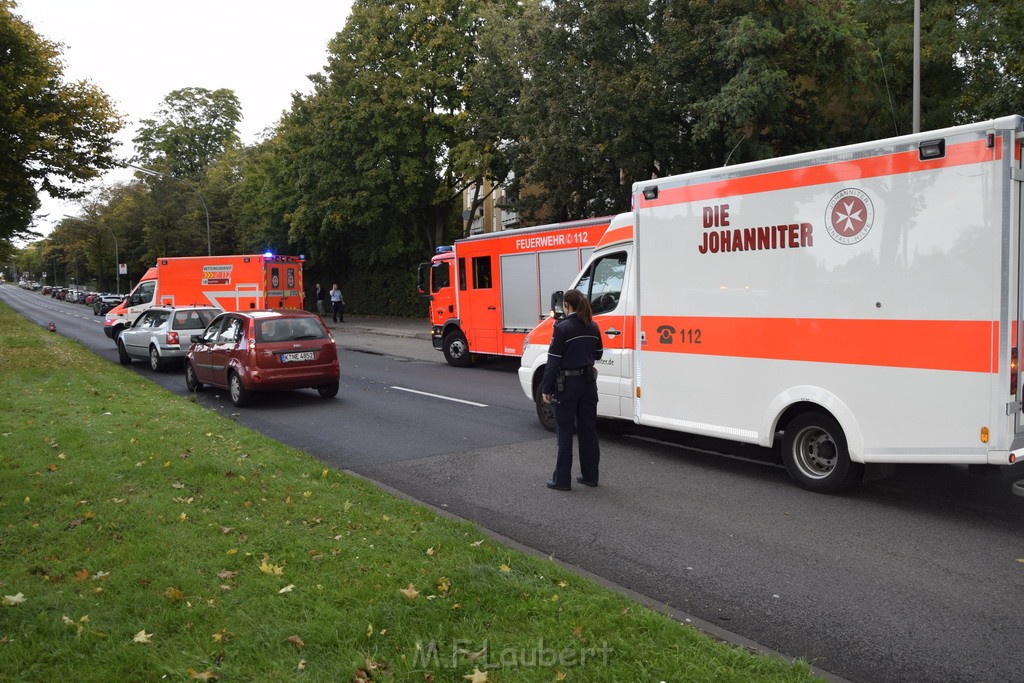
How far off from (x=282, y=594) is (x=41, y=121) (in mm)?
20334

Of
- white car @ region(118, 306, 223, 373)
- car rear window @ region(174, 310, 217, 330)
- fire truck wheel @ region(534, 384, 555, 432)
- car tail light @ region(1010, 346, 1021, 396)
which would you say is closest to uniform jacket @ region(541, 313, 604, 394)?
fire truck wheel @ region(534, 384, 555, 432)

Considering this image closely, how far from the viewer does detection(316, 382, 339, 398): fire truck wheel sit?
13.7 metres

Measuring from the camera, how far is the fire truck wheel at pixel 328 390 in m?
13.7


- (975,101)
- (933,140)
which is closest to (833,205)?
(933,140)

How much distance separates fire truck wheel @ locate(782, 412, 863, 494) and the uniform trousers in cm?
177

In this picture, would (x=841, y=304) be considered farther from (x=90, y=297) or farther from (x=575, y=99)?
(x=90, y=297)

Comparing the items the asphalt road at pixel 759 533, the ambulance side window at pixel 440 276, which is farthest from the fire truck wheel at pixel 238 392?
the ambulance side window at pixel 440 276

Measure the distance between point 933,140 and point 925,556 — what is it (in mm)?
3061

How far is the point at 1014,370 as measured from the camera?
19.7 feet

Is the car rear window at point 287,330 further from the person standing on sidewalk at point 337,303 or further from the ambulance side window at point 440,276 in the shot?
the person standing on sidewalk at point 337,303

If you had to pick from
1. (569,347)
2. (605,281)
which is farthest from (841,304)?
(605,281)

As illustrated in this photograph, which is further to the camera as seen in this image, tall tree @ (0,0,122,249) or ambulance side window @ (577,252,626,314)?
tall tree @ (0,0,122,249)

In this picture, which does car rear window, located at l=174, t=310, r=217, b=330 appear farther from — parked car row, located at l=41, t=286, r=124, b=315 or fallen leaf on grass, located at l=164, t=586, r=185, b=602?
parked car row, located at l=41, t=286, r=124, b=315

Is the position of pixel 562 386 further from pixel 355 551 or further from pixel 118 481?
pixel 118 481
